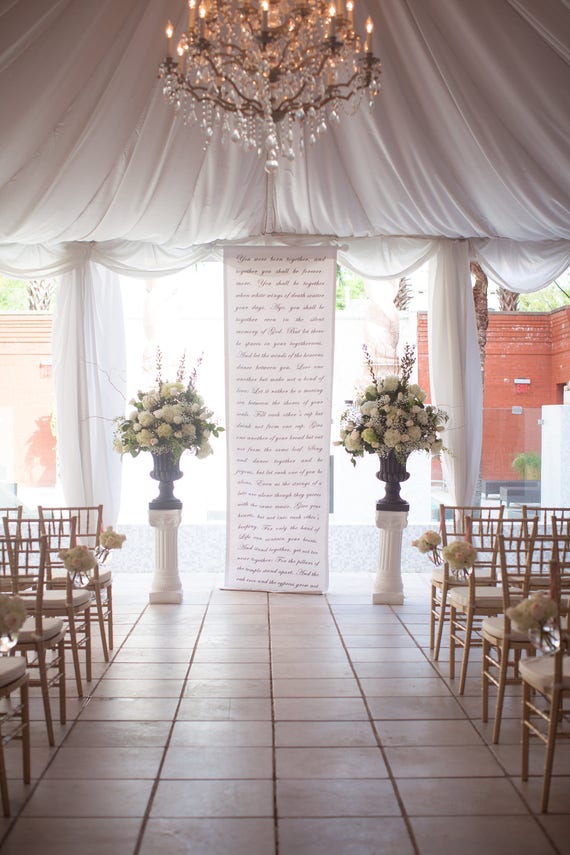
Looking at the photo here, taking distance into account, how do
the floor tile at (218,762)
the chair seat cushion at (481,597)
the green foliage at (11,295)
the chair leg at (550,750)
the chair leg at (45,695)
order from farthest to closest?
the green foliage at (11,295) → the chair seat cushion at (481,597) → the chair leg at (45,695) → the floor tile at (218,762) → the chair leg at (550,750)

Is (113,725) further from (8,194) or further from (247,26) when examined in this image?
(8,194)

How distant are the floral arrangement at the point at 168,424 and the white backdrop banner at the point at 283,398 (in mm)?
575

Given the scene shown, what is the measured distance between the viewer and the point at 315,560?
8070 millimetres

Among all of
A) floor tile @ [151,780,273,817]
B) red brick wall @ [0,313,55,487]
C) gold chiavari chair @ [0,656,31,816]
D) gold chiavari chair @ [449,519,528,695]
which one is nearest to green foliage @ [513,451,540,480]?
gold chiavari chair @ [449,519,528,695]

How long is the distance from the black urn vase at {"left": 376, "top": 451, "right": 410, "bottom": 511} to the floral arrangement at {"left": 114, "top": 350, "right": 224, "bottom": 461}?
60.2 inches

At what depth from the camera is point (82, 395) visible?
320 inches

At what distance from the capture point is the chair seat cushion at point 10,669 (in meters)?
3.73

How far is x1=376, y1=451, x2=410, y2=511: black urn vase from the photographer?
7617mm

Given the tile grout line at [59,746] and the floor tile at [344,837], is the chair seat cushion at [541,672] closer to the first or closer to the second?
the floor tile at [344,837]

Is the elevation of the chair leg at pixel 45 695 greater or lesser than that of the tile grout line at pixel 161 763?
greater

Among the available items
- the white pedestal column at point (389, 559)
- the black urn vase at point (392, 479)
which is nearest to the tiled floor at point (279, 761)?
the white pedestal column at point (389, 559)

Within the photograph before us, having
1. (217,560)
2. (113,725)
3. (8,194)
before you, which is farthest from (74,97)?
(217,560)

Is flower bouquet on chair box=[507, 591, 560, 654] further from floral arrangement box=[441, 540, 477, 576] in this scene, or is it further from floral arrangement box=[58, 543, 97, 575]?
floral arrangement box=[58, 543, 97, 575]

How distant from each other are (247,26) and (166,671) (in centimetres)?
388
